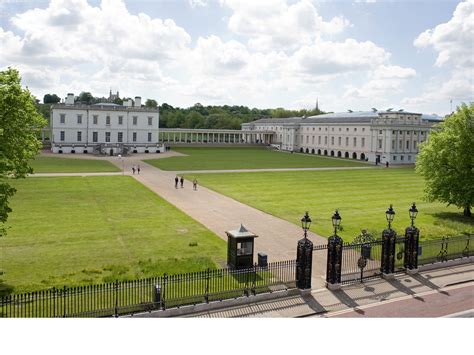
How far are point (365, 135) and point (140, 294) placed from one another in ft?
277

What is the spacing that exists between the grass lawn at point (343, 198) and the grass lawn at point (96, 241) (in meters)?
8.18

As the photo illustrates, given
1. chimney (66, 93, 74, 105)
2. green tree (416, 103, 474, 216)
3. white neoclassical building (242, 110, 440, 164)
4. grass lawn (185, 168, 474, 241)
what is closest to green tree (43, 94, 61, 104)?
chimney (66, 93, 74, 105)

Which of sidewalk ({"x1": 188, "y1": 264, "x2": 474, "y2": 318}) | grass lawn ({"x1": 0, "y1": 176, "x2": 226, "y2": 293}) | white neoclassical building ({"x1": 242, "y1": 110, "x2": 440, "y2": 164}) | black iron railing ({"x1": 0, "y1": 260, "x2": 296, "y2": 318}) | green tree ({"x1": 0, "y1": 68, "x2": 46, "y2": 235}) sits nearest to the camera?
black iron railing ({"x1": 0, "y1": 260, "x2": 296, "y2": 318})

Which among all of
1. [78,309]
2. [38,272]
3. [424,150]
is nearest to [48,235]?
[38,272]

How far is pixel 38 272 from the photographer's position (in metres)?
20.0

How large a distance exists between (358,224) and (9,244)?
20955 millimetres

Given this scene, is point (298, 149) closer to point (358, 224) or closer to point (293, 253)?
point (358, 224)

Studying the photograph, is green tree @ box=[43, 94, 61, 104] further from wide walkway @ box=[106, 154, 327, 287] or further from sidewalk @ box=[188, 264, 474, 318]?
sidewalk @ box=[188, 264, 474, 318]

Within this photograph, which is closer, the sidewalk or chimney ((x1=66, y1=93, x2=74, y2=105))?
the sidewalk

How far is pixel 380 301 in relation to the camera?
59.1 feet

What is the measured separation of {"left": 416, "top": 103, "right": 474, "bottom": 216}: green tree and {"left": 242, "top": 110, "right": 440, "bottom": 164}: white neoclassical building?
5311cm

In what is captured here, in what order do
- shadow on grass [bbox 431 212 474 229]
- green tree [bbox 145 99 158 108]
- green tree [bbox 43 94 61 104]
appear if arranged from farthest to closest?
green tree [bbox 145 99 158 108] → green tree [bbox 43 94 61 104] → shadow on grass [bbox 431 212 474 229]

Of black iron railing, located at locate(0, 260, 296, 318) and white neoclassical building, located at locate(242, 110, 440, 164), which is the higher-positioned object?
white neoclassical building, located at locate(242, 110, 440, 164)

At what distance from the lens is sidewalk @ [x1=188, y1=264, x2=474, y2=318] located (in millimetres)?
16750
